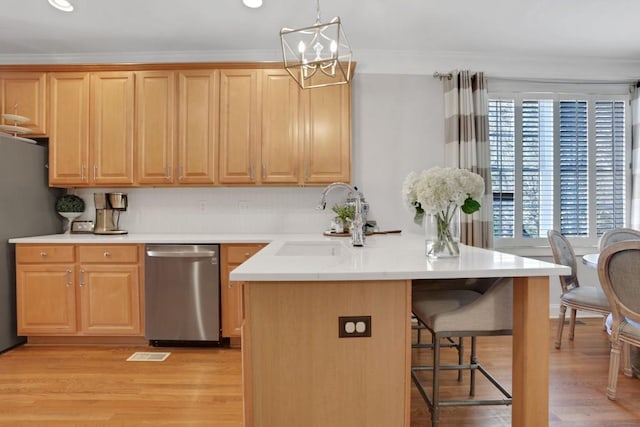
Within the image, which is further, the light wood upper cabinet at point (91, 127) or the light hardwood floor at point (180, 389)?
the light wood upper cabinet at point (91, 127)

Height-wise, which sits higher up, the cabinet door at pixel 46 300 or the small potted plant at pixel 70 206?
the small potted plant at pixel 70 206

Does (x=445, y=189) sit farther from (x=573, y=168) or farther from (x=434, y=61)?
(x=573, y=168)

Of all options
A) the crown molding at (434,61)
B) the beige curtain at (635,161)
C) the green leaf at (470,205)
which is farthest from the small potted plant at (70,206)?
the beige curtain at (635,161)

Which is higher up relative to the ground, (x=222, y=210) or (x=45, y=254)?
(x=222, y=210)

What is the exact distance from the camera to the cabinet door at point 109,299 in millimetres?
3000

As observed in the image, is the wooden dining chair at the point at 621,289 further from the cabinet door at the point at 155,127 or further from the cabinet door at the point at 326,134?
the cabinet door at the point at 155,127

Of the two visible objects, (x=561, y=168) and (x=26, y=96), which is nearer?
(x=26, y=96)

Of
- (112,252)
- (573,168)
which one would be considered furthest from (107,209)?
(573,168)

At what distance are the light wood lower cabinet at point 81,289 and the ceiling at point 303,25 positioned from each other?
70.8 inches

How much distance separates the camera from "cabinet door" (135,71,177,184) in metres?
3.29

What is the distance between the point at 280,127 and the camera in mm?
3297

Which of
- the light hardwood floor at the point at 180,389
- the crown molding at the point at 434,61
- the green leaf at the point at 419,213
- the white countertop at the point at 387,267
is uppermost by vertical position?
the crown molding at the point at 434,61

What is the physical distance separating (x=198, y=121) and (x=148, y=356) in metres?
1.97

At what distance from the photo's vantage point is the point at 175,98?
10.8 ft
